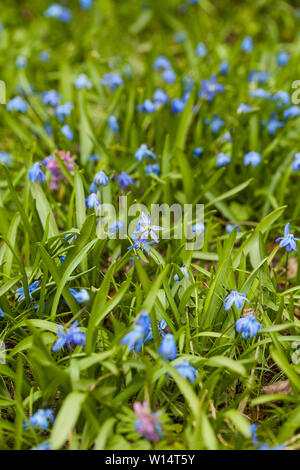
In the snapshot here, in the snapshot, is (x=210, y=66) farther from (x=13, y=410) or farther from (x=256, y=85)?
(x=13, y=410)

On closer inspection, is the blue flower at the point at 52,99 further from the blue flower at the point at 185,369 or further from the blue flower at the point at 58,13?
the blue flower at the point at 185,369

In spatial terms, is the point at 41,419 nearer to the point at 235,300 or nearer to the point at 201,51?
the point at 235,300

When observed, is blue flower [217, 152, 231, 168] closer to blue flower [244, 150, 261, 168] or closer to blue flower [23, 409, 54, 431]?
blue flower [244, 150, 261, 168]

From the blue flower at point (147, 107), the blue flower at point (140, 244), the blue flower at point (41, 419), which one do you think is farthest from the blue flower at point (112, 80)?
the blue flower at point (41, 419)

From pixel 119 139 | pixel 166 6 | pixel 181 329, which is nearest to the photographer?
pixel 181 329

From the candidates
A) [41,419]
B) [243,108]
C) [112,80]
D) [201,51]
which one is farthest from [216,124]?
[41,419]
